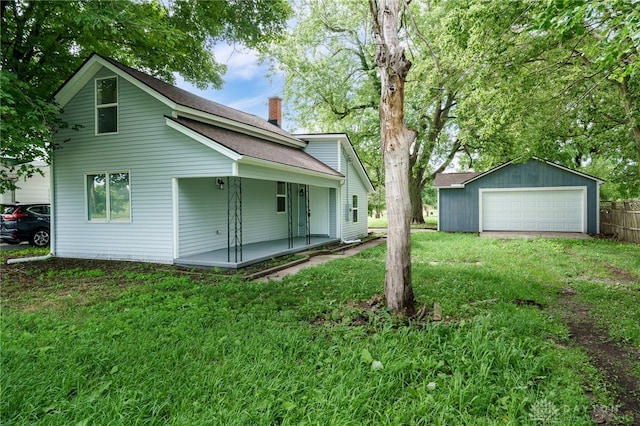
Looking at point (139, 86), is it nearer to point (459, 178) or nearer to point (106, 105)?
point (106, 105)

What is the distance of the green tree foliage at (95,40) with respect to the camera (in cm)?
758

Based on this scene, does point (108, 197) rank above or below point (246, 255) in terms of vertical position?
above

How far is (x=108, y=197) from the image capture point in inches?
380

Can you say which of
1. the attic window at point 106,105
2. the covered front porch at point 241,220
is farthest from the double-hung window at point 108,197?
the covered front porch at point 241,220

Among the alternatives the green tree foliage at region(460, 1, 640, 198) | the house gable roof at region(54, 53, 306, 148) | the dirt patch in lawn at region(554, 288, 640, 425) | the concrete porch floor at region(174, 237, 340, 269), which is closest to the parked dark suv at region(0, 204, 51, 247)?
the house gable roof at region(54, 53, 306, 148)

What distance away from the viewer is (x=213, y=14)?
36.7 ft

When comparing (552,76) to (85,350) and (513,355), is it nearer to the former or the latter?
(513,355)

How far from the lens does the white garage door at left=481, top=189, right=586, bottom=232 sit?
15.8m

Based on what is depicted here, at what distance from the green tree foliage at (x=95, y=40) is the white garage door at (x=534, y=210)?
12.6 m

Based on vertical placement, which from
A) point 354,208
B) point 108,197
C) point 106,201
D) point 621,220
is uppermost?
point 108,197

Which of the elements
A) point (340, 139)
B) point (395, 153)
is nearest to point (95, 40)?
point (340, 139)

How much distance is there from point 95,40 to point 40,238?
7553 mm

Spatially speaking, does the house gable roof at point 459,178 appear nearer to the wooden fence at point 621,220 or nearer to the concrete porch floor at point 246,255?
the wooden fence at point 621,220

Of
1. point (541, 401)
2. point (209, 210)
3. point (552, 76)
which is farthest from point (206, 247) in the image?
point (552, 76)
